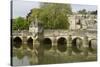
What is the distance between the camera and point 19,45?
8.33 feet

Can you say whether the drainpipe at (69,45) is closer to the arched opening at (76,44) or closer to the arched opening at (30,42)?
the arched opening at (76,44)

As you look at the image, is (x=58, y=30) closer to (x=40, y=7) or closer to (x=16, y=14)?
(x=40, y=7)

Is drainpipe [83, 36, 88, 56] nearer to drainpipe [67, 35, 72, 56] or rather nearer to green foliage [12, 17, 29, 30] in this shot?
drainpipe [67, 35, 72, 56]

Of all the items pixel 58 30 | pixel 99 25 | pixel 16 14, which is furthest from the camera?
pixel 99 25

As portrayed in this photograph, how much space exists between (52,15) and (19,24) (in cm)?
43

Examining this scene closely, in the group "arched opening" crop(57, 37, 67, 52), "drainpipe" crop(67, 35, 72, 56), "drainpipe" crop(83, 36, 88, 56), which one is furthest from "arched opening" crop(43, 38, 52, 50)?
"drainpipe" crop(83, 36, 88, 56)

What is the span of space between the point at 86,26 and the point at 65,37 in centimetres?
33

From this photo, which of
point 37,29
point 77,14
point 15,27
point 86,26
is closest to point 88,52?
point 86,26

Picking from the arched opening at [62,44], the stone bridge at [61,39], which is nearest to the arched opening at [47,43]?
the stone bridge at [61,39]

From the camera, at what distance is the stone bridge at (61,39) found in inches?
100

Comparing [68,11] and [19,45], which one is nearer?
[19,45]

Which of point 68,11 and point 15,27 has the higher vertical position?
point 68,11

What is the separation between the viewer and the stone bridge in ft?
8.37

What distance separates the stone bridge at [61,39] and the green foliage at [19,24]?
0.19 feet
